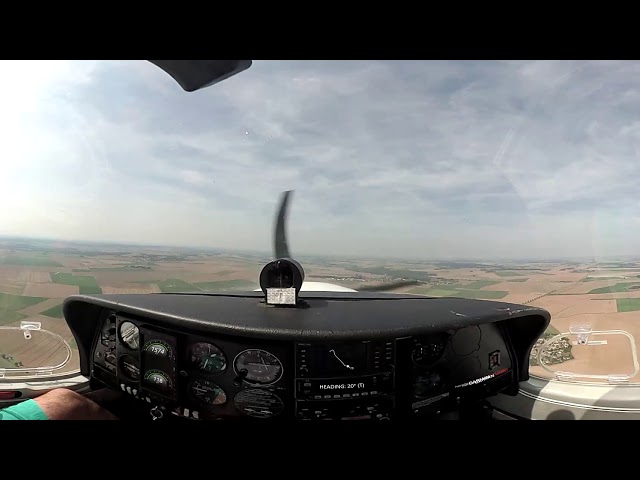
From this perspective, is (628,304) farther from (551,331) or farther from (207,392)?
(207,392)

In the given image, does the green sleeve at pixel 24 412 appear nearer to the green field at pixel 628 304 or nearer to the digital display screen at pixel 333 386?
the digital display screen at pixel 333 386

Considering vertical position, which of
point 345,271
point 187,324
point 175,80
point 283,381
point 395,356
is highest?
point 175,80

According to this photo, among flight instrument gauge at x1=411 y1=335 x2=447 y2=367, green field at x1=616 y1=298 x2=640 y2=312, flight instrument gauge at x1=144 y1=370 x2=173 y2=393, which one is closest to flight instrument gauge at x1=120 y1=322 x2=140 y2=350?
flight instrument gauge at x1=144 y1=370 x2=173 y2=393

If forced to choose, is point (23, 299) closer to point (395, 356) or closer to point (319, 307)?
point (319, 307)

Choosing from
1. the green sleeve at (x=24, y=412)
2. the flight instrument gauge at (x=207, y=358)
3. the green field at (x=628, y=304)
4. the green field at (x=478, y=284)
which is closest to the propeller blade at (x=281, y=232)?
the flight instrument gauge at (x=207, y=358)

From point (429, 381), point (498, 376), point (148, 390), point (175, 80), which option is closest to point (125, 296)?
point (148, 390)

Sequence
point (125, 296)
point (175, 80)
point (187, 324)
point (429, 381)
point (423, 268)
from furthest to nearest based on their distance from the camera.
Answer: point (423, 268), point (125, 296), point (429, 381), point (187, 324), point (175, 80)
